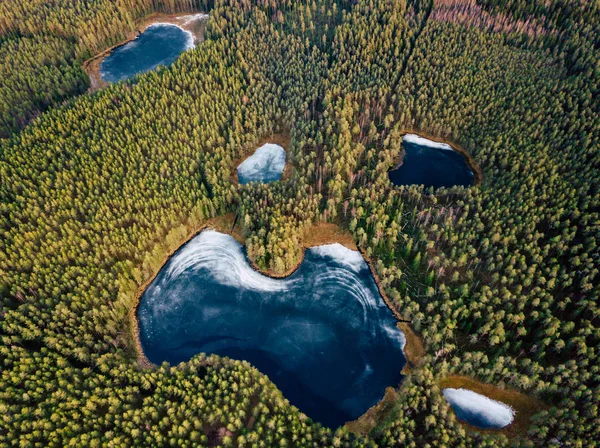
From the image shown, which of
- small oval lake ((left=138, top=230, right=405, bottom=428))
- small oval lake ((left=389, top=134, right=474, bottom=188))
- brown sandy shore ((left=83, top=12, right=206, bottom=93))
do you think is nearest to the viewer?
small oval lake ((left=138, top=230, right=405, bottom=428))

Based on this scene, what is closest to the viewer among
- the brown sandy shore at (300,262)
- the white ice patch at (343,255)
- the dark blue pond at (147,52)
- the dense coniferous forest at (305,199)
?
the dense coniferous forest at (305,199)

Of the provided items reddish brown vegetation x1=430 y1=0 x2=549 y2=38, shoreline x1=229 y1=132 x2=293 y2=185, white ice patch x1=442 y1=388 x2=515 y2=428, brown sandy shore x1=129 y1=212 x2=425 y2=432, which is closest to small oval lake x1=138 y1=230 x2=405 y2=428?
brown sandy shore x1=129 y1=212 x2=425 y2=432

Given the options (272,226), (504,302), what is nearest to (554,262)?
(504,302)

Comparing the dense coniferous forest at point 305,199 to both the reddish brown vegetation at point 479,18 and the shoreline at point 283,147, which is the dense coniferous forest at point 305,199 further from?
A: the shoreline at point 283,147

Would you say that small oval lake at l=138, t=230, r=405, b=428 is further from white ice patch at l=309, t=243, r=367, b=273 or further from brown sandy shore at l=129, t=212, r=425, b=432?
brown sandy shore at l=129, t=212, r=425, b=432

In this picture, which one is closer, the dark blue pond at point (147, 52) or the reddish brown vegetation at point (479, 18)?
the reddish brown vegetation at point (479, 18)

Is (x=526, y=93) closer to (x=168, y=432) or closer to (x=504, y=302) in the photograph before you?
(x=504, y=302)

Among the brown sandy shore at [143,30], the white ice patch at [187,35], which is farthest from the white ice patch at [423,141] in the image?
the brown sandy shore at [143,30]
